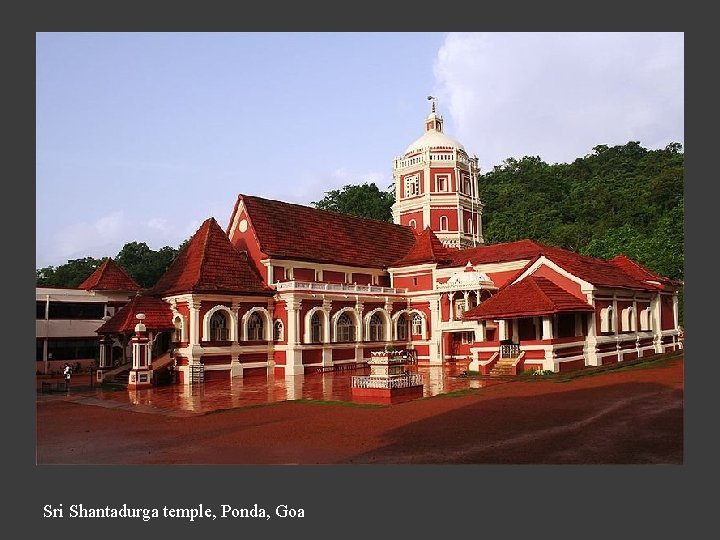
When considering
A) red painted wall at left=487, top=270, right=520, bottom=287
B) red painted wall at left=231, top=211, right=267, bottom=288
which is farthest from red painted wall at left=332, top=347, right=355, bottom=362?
red painted wall at left=487, top=270, right=520, bottom=287

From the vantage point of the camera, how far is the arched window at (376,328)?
3469 cm

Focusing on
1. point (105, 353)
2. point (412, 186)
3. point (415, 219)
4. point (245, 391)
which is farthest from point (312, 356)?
point (412, 186)

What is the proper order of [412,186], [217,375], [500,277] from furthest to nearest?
[412,186]
[500,277]
[217,375]

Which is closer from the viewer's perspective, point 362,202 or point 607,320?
point 607,320

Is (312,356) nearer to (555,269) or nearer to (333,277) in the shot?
(333,277)

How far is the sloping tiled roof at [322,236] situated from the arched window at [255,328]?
10.3 ft

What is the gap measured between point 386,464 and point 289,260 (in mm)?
21863

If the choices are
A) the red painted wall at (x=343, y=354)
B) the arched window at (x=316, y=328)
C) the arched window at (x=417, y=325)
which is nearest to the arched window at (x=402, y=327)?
the arched window at (x=417, y=325)

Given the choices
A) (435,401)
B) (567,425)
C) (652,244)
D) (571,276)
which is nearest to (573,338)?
(571,276)

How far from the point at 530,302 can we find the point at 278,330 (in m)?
12.3

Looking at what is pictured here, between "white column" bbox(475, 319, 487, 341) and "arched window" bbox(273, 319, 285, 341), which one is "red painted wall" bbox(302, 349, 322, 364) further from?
"white column" bbox(475, 319, 487, 341)

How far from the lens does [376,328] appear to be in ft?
115

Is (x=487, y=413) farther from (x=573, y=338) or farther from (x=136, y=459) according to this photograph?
(x=573, y=338)

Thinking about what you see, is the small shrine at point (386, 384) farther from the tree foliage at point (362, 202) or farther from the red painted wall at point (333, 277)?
the tree foliage at point (362, 202)
